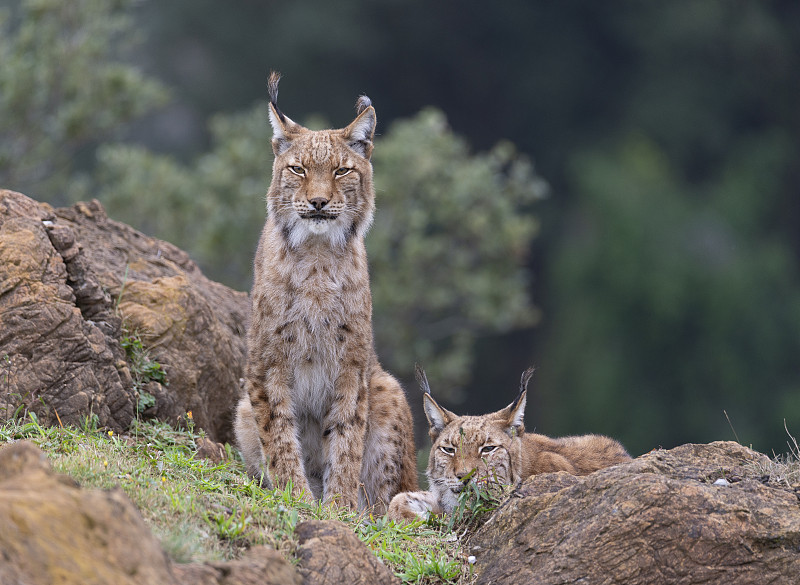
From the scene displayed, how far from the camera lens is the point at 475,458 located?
7500 millimetres

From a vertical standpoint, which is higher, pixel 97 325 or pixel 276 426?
pixel 97 325

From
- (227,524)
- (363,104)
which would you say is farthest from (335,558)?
(363,104)

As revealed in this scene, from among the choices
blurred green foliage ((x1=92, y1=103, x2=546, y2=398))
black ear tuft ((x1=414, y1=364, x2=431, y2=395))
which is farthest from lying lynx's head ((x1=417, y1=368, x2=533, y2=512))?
blurred green foliage ((x1=92, y1=103, x2=546, y2=398))

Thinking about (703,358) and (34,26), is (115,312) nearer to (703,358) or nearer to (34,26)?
(34,26)

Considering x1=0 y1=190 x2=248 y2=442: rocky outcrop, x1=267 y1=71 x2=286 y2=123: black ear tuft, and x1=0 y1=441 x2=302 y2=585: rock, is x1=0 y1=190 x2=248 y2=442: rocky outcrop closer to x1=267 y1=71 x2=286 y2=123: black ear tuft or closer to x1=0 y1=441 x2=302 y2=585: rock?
x1=267 y1=71 x2=286 y2=123: black ear tuft

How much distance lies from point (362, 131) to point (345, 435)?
2227mm

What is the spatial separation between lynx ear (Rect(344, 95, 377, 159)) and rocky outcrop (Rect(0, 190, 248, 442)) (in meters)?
1.75

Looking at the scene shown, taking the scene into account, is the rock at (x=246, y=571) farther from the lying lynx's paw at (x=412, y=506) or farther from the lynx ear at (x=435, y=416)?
the lynx ear at (x=435, y=416)

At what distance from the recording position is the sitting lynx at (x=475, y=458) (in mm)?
7469

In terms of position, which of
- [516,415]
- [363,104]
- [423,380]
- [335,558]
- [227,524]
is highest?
[363,104]

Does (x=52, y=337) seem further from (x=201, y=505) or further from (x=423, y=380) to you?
(x=423, y=380)

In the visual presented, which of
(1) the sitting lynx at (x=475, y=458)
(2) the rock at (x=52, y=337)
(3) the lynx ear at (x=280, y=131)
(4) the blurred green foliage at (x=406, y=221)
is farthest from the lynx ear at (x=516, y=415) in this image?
(4) the blurred green foliage at (x=406, y=221)

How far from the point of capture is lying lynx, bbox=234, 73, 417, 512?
8.08 m

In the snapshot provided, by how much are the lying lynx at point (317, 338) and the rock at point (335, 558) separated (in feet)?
6.58
